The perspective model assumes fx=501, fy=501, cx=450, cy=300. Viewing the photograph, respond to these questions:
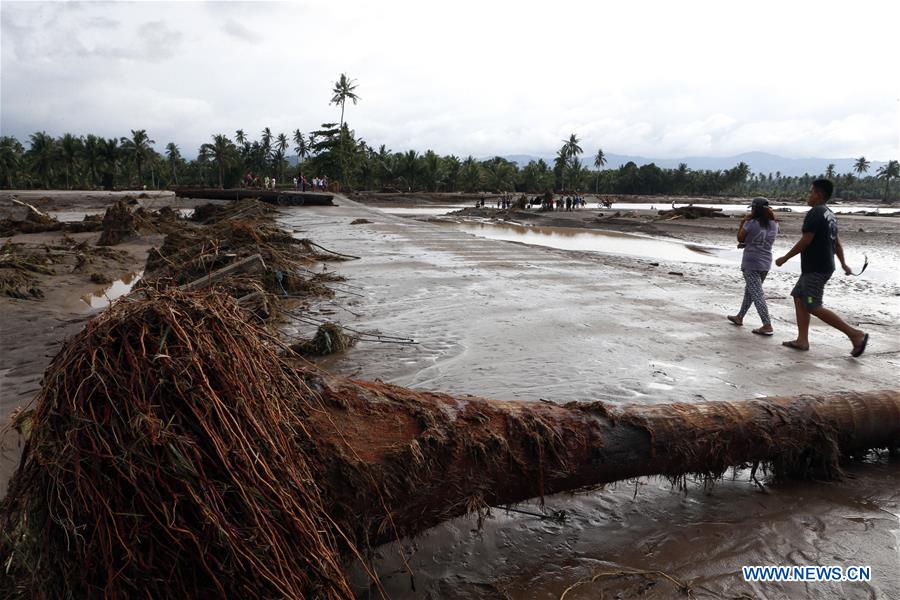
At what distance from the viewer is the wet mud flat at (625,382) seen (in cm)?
270

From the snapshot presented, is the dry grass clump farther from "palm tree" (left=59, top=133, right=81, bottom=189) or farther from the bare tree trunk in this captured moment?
"palm tree" (left=59, top=133, right=81, bottom=189)

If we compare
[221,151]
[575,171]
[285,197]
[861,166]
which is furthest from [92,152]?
[861,166]

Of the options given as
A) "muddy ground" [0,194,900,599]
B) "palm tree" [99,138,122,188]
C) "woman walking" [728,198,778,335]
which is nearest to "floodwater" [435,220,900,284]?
"muddy ground" [0,194,900,599]

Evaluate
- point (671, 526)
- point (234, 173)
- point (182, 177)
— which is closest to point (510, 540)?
point (671, 526)

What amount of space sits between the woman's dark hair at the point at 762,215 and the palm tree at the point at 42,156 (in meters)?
79.4

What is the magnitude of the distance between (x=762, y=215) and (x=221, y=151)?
72.6m

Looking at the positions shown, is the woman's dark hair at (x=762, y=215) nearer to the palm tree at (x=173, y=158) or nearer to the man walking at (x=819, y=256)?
the man walking at (x=819, y=256)

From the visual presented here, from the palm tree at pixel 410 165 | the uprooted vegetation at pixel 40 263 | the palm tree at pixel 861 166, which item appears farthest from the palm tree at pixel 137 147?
the palm tree at pixel 861 166

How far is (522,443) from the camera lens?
2877mm

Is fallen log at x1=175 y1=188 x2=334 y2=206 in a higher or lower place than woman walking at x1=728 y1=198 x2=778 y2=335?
higher

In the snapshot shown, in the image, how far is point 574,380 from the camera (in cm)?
500

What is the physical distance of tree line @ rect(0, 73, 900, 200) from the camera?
2453 inches

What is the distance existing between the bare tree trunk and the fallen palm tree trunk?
1cm

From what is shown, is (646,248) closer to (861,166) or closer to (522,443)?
(522,443)
